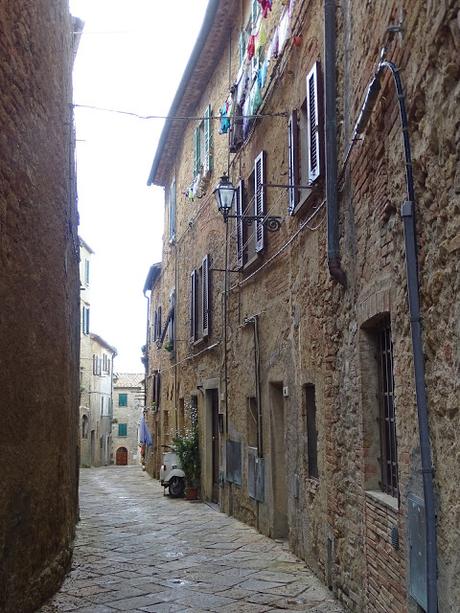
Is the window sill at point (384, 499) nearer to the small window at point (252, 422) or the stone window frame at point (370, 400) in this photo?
the stone window frame at point (370, 400)

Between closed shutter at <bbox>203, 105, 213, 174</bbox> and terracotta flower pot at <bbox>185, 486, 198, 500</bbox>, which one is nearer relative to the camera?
closed shutter at <bbox>203, 105, 213, 174</bbox>

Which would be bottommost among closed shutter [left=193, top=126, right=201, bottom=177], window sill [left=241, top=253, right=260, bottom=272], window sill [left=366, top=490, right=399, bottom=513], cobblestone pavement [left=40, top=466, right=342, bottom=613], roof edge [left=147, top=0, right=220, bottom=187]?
cobblestone pavement [left=40, top=466, right=342, bottom=613]

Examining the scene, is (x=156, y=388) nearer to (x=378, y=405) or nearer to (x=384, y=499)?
(x=378, y=405)

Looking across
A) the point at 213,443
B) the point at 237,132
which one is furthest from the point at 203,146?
the point at 213,443

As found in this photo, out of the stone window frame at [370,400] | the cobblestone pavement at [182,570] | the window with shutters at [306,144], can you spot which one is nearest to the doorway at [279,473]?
the cobblestone pavement at [182,570]

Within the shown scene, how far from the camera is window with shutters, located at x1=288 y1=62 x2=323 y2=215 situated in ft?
22.2

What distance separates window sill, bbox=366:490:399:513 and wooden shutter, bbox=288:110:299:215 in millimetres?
3576

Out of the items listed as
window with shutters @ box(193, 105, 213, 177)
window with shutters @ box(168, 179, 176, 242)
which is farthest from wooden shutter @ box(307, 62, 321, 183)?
window with shutters @ box(168, 179, 176, 242)

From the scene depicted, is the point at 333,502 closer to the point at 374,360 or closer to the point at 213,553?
the point at 374,360

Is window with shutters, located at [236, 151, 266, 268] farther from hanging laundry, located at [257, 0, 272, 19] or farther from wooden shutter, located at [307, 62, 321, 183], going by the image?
wooden shutter, located at [307, 62, 321, 183]

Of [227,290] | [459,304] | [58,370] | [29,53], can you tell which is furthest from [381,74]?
[227,290]

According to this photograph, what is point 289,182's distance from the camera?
26.7 ft

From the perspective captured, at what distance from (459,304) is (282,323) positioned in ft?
17.4

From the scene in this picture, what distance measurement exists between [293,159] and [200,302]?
662 cm
